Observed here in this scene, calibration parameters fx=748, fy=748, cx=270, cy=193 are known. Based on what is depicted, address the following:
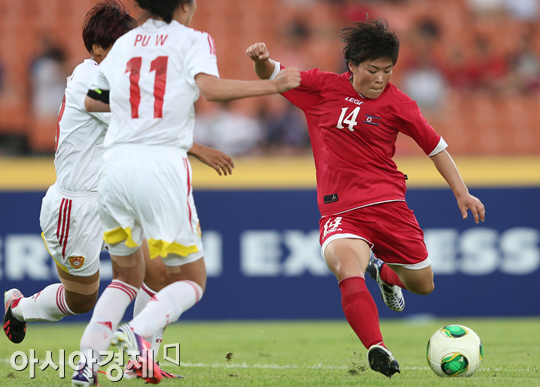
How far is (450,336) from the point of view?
464 centimetres

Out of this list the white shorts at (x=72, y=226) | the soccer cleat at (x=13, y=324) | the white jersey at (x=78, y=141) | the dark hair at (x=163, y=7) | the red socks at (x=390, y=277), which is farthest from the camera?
the red socks at (x=390, y=277)

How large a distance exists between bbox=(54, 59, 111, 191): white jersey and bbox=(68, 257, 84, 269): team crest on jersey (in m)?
0.44

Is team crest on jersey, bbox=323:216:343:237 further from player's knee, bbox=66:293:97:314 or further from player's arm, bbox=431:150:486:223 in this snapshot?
player's knee, bbox=66:293:97:314

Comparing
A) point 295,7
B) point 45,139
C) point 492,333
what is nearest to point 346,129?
point 492,333

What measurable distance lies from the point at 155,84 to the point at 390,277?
2815 mm

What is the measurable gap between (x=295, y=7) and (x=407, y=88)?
2.65 meters

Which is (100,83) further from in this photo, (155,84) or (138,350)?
(138,350)

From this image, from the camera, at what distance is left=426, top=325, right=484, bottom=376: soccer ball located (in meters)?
4.54

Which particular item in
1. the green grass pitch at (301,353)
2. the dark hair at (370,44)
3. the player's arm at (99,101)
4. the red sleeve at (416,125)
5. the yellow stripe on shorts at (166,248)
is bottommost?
the green grass pitch at (301,353)

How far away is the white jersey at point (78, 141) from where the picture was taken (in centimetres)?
454

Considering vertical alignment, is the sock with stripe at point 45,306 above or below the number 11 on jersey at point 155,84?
below

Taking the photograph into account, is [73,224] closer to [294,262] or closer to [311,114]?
[311,114]

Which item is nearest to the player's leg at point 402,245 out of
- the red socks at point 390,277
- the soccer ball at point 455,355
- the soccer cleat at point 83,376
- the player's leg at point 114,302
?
the red socks at point 390,277

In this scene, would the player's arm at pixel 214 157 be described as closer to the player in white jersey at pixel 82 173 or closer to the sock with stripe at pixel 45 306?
the player in white jersey at pixel 82 173
